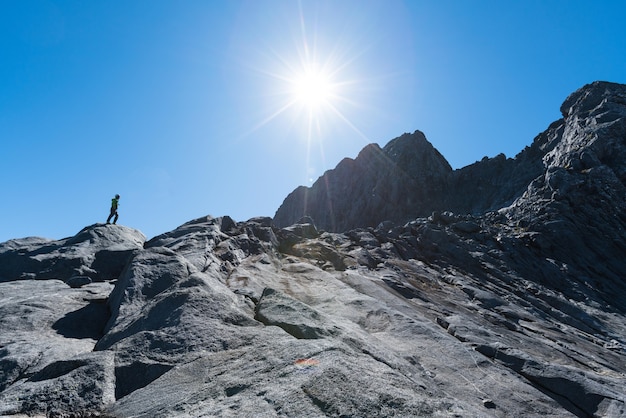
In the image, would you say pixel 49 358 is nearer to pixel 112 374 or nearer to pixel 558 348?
pixel 112 374

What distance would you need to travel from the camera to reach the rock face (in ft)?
38.2

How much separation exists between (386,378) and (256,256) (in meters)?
32.5

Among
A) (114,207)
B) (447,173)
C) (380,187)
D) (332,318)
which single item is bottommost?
(332,318)

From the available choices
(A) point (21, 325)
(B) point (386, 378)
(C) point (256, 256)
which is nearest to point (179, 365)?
(B) point (386, 378)

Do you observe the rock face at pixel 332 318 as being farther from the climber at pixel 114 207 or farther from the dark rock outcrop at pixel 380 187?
the dark rock outcrop at pixel 380 187

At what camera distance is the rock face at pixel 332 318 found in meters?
11.6

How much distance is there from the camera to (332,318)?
20.9m

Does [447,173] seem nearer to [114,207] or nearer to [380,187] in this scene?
[380,187]

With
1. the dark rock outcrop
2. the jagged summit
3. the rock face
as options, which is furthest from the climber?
the dark rock outcrop

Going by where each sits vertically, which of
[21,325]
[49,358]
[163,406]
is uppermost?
[21,325]

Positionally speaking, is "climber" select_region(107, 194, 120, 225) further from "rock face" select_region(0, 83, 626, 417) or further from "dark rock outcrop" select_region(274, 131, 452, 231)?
"dark rock outcrop" select_region(274, 131, 452, 231)

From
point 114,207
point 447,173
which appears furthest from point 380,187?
point 114,207

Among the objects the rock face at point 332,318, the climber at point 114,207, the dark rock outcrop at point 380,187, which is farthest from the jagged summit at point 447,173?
the climber at point 114,207

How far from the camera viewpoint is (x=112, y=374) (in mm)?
13172
